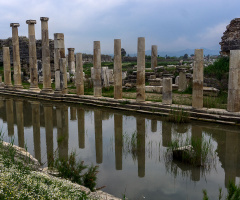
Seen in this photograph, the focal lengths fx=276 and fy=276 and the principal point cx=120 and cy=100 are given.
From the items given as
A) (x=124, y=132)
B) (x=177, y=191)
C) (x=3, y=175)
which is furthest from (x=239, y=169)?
(x=3, y=175)

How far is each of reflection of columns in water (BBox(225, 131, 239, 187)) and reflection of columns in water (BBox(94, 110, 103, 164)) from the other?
3.38 m

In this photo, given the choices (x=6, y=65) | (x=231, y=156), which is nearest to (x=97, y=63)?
(x=6, y=65)

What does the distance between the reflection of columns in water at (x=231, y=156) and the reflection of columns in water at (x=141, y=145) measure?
2.07m

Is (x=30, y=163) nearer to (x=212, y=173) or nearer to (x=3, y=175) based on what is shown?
(x=3, y=175)

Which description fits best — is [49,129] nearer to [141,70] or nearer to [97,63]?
[141,70]

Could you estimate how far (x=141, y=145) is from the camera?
8953mm

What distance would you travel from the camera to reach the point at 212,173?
22.5ft

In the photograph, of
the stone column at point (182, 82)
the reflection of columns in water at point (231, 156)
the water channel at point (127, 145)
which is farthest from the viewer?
the stone column at point (182, 82)

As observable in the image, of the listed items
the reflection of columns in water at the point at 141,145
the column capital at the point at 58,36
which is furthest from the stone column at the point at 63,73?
the reflection of columns in water at the point at 141,145

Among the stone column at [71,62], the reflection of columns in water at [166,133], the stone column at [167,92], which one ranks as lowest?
the reflection of columns in water at [166,133]

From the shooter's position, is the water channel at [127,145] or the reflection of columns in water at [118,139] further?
the reflection of columns in water at [118,139]

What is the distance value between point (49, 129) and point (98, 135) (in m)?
2.24

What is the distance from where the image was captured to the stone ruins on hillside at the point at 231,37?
54.7ft

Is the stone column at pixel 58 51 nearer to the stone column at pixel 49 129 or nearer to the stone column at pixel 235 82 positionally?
the stone column at pixel 49 129
